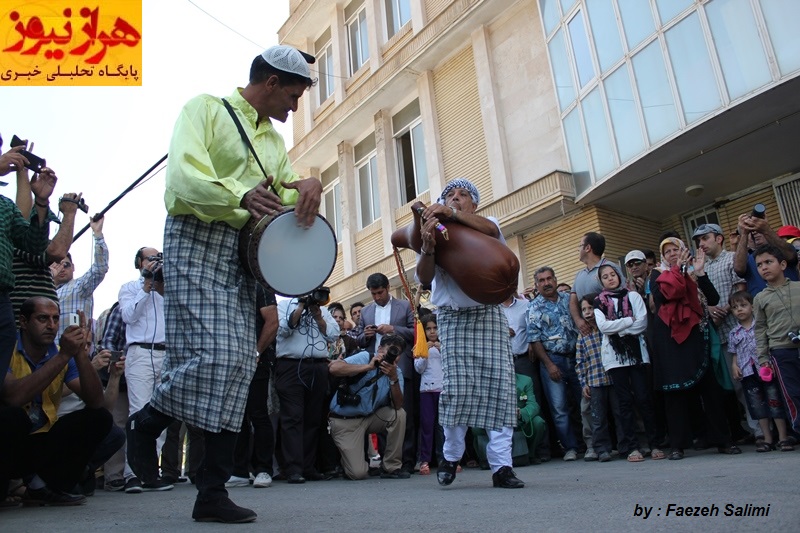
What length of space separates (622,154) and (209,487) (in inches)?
417

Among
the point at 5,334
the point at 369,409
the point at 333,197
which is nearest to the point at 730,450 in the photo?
the point at 369,409

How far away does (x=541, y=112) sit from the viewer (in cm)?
1429

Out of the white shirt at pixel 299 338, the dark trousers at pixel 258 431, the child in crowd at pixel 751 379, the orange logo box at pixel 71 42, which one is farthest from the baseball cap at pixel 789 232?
the orange logo box at pixel 71 42

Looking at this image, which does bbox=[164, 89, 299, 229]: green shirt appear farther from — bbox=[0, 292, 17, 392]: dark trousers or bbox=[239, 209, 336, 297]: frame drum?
bbox=[0, 292, 17, 392]: dark trousers

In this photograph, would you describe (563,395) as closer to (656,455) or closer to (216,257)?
(656,455)

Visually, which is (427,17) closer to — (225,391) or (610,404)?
(610,404)

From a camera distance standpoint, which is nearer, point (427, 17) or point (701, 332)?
point (701, 332)

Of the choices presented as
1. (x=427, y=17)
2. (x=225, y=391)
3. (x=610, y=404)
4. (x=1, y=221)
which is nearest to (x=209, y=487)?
(x=225, y=391)

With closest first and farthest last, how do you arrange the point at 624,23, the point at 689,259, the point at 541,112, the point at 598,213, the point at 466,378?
1. the point at 466,378
2. the point at 689,259
3. the point at 624,23
4. the point at 598,213
5. the point at 541,112

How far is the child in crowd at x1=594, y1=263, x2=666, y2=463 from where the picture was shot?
21.0ft

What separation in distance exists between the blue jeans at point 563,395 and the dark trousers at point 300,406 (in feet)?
7.92

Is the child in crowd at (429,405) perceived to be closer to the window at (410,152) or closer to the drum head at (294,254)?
the drum head at (294,254)

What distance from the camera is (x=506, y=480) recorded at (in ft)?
14.1

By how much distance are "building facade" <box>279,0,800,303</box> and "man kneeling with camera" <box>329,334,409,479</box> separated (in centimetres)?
674
